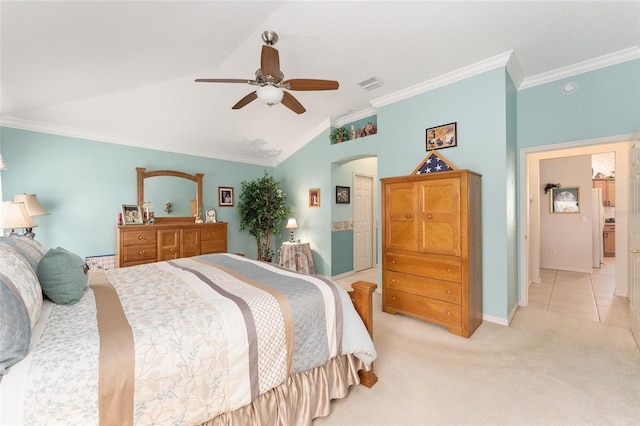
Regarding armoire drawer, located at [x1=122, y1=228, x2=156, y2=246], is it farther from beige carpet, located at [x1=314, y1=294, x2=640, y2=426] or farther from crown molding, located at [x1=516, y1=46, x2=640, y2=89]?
crown molding, located at [x1=516, y1=46, x2=640, y2=89]

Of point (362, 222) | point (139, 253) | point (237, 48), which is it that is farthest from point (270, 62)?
point (362, 222)

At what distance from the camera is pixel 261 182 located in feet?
17.7

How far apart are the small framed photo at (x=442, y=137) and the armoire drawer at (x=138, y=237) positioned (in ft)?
14.2

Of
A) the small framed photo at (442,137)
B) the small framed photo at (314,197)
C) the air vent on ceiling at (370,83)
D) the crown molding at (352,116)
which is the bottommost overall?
the small framed photo at (314,197)

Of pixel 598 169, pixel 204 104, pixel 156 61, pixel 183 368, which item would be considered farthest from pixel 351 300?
pixel 598 169

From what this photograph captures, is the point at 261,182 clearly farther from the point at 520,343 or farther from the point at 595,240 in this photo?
the point at 595,240

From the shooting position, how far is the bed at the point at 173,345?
3.23 feet

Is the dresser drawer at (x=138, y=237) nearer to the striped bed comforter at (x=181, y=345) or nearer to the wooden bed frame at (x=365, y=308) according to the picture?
the striped bed comforter at (x=181, y=345)

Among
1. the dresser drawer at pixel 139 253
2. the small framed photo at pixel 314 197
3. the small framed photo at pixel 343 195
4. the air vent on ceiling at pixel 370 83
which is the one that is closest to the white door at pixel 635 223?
the air vent on ceiling at pixel 370 83

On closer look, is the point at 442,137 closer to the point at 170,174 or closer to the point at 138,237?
the point at 170,174

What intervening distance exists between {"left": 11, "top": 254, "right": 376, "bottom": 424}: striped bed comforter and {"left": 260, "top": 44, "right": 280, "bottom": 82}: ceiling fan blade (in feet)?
5.28

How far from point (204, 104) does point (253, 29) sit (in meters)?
1.62

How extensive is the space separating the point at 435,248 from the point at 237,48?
120 inches

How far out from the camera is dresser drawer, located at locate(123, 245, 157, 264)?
13.2ft
